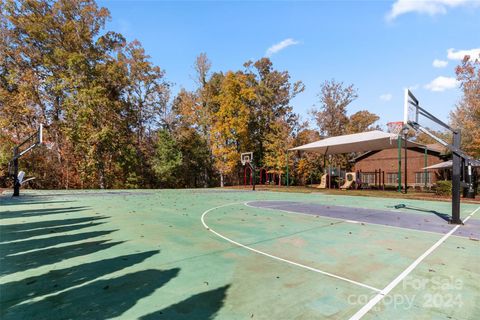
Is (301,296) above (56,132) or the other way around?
the other way around

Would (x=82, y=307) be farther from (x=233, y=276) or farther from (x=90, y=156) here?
(x=90, y=156)

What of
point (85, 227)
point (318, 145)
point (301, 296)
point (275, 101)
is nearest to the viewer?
point (301, 296)

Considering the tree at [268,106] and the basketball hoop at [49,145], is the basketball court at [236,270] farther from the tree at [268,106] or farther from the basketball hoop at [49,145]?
the tree at [268,106]

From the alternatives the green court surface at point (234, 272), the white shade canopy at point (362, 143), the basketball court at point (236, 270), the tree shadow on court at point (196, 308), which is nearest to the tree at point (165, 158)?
the white shade canopy at point (362, 143)

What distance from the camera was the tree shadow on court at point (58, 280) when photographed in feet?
9.63

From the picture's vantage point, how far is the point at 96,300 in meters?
2.83

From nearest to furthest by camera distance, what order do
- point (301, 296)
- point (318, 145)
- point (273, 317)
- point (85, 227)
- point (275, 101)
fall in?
point (273, 317)
point (301, 296)
point (85, 227)
point (318, 145)
point (275, 101)

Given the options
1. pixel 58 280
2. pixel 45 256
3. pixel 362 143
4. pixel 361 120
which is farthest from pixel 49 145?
pixel 361 120

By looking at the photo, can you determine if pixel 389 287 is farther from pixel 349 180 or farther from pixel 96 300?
pixel 349 180

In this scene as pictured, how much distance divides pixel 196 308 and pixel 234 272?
3.33 ft

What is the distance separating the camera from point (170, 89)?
29375mm

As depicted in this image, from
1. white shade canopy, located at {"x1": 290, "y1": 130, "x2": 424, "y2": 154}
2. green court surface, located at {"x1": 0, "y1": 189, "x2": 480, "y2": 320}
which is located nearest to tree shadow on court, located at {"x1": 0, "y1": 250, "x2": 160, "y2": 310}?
green court surface, located at {"x1": 0, "y1": 189, "x2": 480, "y2": 320}

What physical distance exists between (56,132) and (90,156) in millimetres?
3532

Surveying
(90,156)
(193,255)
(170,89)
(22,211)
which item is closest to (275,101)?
(170,89)
